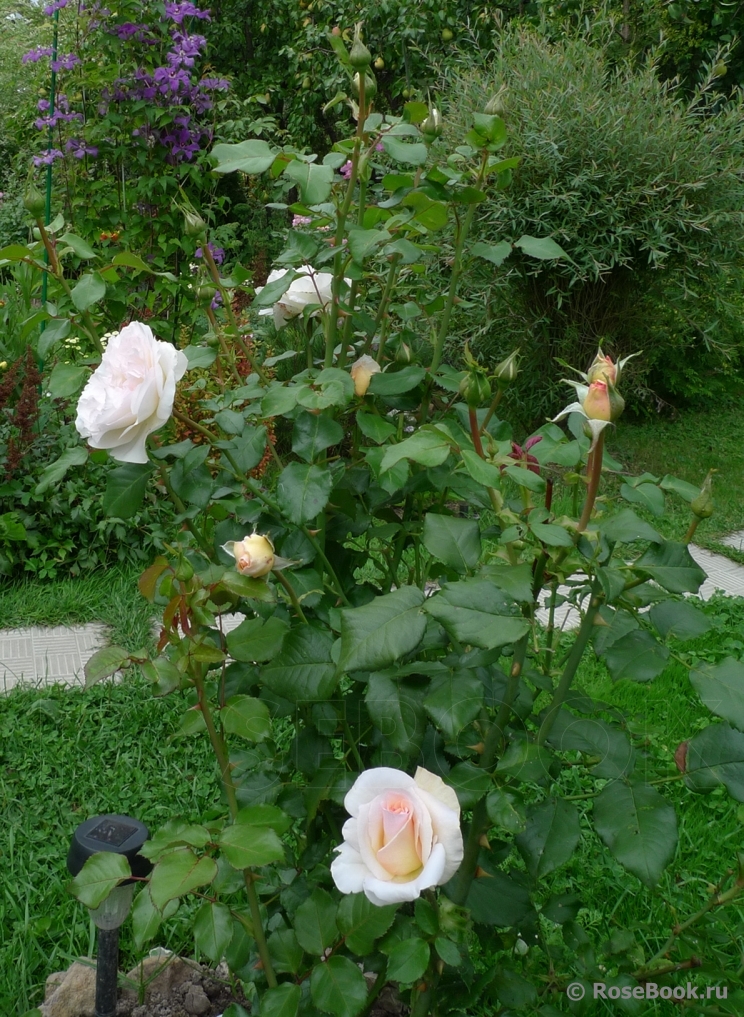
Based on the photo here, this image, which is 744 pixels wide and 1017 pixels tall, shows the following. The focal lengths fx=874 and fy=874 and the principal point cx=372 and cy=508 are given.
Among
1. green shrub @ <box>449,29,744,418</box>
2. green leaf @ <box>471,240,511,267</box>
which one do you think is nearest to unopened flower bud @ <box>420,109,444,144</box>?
green leaf @ <box>471,240,511,267</box>

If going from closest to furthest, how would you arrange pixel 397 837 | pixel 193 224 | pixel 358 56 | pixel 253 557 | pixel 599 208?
pixel 397 837
pixel 253 557
pixel 358 56
pixel 193 224
pixel 599 208

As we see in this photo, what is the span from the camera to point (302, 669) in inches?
33.1

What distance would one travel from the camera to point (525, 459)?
2.88 ft

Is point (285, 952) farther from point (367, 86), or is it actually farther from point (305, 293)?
point (367, 86)

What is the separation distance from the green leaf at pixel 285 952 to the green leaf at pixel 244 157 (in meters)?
0.81

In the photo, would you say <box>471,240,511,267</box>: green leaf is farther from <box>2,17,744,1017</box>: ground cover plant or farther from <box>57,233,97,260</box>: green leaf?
<box>57,233,97,260</box>: green leaf

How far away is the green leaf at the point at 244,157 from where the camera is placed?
92 centimetres

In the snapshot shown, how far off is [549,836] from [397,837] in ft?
0.63

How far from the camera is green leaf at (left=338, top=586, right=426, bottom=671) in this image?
2.30 feet

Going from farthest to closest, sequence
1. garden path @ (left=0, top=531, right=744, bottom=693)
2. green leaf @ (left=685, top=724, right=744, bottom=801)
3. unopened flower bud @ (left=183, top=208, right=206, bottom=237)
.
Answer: garden path @ (left=0, top=531, right=744, bottom=693) < unopened flower bud @ (left=183, top=208, right=206, bottom=237) < green leaf @ (left=685, top=724, right=744, bottom=801)

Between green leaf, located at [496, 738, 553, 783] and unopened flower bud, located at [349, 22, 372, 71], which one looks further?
unopened flower bud, located at [349, 22, 372, 71]

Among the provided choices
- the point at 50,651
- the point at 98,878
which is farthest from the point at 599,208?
the point at 98,878

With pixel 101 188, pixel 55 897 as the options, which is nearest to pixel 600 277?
pixel 101 188

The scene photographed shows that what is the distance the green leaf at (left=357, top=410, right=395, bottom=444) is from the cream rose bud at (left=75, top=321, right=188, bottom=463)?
0.21 m
